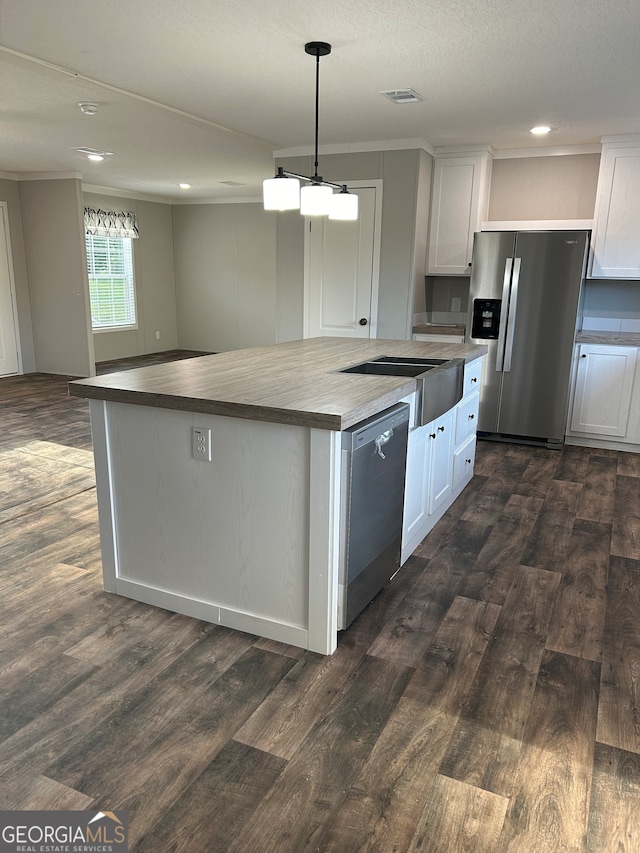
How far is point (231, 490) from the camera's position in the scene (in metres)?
2.32

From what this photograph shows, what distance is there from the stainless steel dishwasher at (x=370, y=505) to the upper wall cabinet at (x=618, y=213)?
338 centimetres

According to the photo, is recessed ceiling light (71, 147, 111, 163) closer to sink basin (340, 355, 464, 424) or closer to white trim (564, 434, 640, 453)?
sink basin (340, 355, 464, 424)

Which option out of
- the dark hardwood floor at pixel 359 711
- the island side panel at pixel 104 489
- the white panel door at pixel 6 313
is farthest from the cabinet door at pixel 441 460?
the white panel door at pixel 6 313

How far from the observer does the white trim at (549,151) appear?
523cm

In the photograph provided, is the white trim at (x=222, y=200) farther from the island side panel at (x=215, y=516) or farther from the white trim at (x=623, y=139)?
the island side panel at (x=215, y=516)

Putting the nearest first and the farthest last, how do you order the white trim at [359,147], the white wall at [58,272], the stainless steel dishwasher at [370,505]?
the stainless steel dishwasher at [370,505], the white trim at [359,147], the white wall at [58,272]

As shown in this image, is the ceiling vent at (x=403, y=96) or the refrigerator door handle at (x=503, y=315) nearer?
the ceiling vent at (x=403, y=96)

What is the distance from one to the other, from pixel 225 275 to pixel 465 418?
7041 mm

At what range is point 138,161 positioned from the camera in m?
6.39

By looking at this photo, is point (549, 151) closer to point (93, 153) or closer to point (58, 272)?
point (93, 153)

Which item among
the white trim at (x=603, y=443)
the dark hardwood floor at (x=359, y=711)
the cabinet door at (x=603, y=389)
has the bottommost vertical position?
the dark hardwood floor at (x=359, y=711)

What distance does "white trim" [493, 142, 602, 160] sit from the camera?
523 cm

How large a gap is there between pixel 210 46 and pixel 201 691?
297 centimetres

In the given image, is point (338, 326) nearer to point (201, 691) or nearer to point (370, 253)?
point (370, 253)
